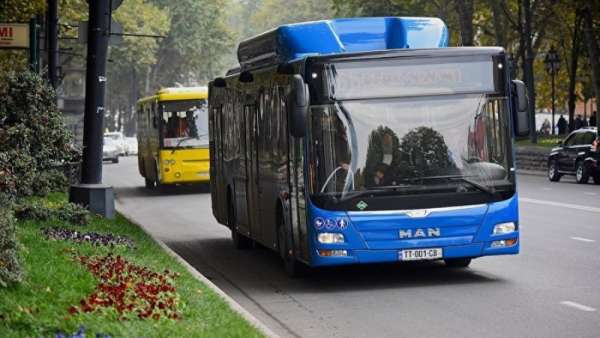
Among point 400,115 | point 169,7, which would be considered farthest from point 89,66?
point 169,7

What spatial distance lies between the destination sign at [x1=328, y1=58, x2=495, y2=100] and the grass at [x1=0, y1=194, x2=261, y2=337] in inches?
101

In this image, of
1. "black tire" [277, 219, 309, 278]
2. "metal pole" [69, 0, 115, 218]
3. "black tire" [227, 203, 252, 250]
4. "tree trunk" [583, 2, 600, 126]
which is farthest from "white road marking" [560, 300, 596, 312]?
"tree trunk" [583, 2, 600, 126]

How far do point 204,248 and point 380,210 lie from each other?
6754mm

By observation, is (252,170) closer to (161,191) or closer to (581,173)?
(581,173)

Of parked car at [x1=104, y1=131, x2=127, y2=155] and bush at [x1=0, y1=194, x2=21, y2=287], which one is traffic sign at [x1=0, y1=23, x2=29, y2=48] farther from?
parked car at [x1=104, y1=131, x2=127, y2=155]

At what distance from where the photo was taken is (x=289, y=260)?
15.9 meters

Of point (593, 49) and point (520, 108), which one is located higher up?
point (593, 49)

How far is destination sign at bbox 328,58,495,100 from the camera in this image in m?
14.6

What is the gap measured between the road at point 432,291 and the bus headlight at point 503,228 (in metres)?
0.54

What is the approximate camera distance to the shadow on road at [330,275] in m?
15.1

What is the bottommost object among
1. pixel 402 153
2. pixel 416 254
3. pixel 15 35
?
pixel 416 254

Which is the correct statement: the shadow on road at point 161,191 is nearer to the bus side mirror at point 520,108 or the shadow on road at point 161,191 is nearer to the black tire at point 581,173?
the black tire at point 581,173

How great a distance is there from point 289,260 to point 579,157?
79.2 ft

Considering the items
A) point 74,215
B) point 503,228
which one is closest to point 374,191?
point 503,228
